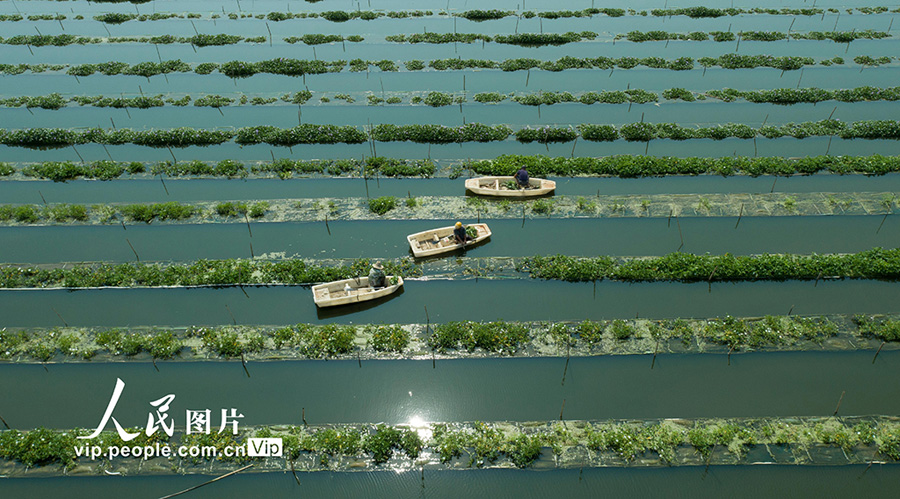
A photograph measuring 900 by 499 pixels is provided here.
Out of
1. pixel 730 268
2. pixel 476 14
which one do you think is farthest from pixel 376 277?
pixel 476 14

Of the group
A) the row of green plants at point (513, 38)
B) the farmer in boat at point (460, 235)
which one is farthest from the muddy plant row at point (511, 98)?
the farmer in boat at point (460, 235)

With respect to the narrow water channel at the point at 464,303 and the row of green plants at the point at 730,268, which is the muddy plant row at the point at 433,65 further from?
the narrow water channel at the point at 464,303

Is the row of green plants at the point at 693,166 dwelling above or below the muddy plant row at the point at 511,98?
below

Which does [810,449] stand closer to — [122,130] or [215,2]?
[122,130]

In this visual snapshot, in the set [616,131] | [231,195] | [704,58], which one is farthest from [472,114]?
[704,58]

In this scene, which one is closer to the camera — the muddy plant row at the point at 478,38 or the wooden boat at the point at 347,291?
the wooden boat at the point at 347,291
